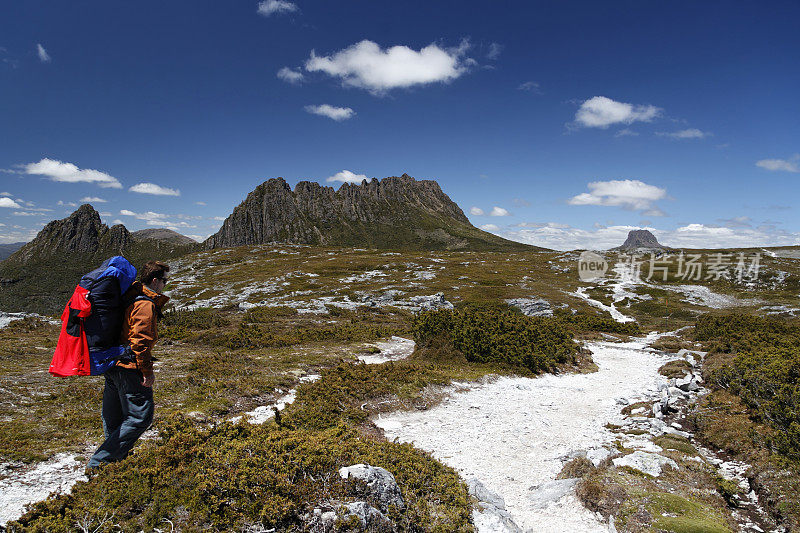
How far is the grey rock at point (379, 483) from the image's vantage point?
6133 millimetres

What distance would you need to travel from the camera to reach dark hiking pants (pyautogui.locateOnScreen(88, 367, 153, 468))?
609 centimetres

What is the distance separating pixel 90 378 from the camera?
43.2 feet

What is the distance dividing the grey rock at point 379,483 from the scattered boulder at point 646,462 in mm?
6150

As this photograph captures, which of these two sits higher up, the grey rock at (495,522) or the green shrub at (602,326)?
the grey rock at (495,522)

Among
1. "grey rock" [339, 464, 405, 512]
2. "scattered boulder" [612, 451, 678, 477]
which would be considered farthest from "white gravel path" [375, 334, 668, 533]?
"grey rock" [339, 464, 405, 512]

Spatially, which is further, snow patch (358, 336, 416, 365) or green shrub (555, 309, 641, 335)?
green shrub (555, 309, 641, 335)

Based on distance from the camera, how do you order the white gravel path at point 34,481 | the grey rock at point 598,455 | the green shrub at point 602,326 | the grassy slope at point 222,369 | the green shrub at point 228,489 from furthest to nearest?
the green shrub at point 602,326 < the grey rock at point 598,455 < the grassy slope at point 222,369 < the white gravel path at point 34,481 < the green shrub at point 228,489

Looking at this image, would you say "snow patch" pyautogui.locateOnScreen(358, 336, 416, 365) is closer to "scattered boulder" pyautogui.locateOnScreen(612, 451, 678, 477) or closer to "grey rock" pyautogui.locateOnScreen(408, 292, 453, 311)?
"scattered boulder" pyautogui.locateOnScreen(612, 451, 678, 477)

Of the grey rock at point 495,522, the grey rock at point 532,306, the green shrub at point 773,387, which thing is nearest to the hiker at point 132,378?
the grey rock at point 495,522

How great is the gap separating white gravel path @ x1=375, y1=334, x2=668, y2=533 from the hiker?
6813mm

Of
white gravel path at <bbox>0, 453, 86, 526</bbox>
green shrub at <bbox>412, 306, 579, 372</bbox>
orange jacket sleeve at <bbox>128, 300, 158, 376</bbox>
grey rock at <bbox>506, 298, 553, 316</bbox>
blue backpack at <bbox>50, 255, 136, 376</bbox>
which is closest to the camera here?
blue backpack at <bbox>50, 255, 136, 376</bbox>

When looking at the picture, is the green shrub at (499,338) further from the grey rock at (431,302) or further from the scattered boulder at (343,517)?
the grey rock at (431,302)

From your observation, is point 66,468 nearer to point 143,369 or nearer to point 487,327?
point 143,369

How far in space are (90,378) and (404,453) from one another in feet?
42.6
